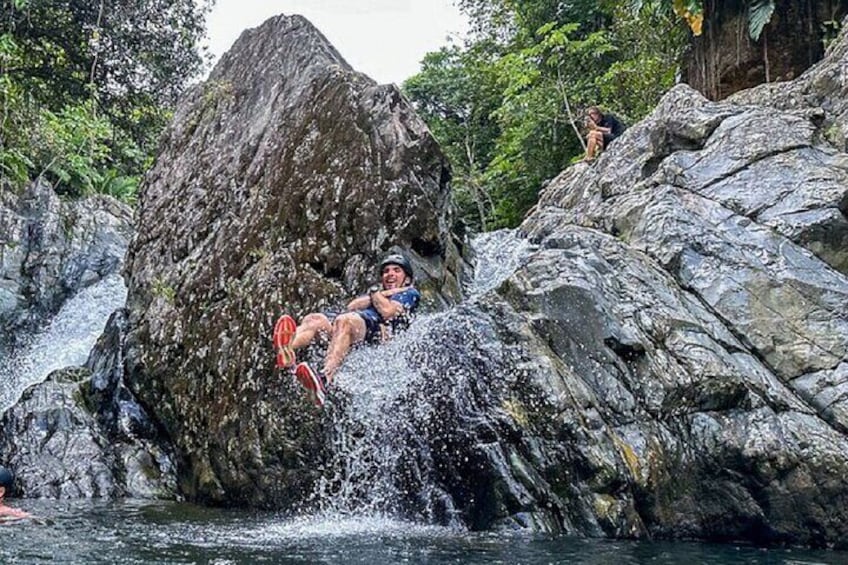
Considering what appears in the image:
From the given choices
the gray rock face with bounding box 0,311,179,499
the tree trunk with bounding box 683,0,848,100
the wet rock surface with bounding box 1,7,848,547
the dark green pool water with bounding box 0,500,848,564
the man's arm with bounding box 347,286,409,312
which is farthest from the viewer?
the tree trunk with bounding box 683,0,848,100

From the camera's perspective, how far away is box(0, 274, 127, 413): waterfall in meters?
13.7

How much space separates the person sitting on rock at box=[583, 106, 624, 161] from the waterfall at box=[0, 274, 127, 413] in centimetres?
914

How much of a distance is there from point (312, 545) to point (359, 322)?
2.62 meters

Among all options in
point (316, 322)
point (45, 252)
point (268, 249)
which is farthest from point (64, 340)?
point (316, 322)

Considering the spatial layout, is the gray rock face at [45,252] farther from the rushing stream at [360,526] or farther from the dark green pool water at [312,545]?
the dark green pool water at [312,545]

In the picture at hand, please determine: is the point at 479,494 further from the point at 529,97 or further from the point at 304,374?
the point at 529,97

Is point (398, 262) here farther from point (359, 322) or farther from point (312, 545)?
point (312, 545)

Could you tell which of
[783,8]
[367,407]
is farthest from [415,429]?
[783,8]

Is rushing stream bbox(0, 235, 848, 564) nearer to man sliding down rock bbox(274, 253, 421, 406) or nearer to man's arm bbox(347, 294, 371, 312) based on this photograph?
man sliding down rock bbox(274, 253, 421, 406)

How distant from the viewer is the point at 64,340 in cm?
1469

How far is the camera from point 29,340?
1507cm

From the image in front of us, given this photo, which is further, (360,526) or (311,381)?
(311,381)

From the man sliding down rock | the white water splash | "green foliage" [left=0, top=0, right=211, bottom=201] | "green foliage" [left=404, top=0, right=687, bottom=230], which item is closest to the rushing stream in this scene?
the man sliding down rock

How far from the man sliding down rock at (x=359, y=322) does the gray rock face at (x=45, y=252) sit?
9053 mm
